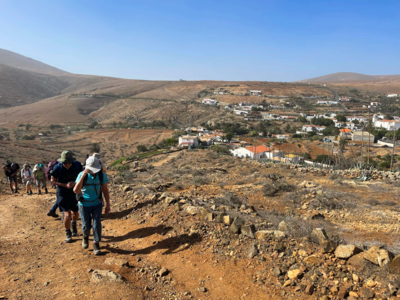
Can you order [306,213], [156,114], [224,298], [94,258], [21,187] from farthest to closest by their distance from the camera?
1. [156,114]
2. [21,187]
3. [306,213]
4. [94,258]
5. [224,298]

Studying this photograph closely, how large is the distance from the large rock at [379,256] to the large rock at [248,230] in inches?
62.6

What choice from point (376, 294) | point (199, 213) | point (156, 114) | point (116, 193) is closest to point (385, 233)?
point (376, 294)

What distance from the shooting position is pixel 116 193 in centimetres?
768

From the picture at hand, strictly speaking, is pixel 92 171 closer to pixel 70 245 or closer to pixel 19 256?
pixel 70 245

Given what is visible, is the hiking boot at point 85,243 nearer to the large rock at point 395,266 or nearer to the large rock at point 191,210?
the large rock at point 191,210

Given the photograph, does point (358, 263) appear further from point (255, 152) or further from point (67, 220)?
point (255, 152)

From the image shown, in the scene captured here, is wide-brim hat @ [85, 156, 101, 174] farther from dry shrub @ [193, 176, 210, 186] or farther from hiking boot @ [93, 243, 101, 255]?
dry shrub @ [193, 176, 210, 186]

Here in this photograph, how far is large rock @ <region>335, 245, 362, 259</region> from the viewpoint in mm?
3428

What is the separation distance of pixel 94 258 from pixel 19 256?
1.24m

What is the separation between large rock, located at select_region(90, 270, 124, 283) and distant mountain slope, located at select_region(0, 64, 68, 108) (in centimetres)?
12627

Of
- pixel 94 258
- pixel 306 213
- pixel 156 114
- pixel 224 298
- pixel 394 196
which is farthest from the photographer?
pixel 156 114

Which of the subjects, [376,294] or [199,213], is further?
[199,213]

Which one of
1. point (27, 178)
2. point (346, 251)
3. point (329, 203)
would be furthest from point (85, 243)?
point (329, 203)

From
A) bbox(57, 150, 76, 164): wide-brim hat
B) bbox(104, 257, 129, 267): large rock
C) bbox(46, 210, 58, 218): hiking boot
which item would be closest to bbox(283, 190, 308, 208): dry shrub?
bbox(104, 257, 129, 267): large rock
